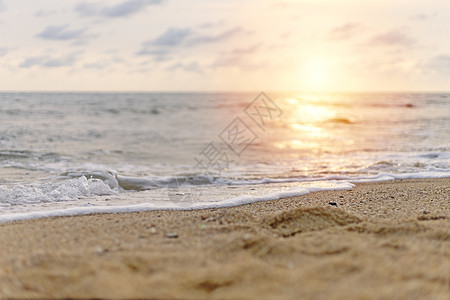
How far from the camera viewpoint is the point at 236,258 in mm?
2279

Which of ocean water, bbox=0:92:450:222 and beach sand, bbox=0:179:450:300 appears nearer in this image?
beach sand, bbox=0:179:450:300

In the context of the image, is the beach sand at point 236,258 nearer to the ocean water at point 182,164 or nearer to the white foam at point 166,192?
the white foam at point 166,192

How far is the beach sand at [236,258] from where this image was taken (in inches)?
73.4

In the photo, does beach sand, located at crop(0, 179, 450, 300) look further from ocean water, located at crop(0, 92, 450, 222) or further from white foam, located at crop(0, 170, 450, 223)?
ocean water, located at crop(0, 92, 450, 222)

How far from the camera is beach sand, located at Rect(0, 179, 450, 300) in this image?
73.4 inches

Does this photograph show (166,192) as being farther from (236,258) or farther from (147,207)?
(236,258)

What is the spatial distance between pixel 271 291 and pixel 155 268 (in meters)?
0.68

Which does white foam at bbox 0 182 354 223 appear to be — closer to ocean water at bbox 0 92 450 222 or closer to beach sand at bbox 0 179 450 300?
ocean water at bbox 0 92 450 222

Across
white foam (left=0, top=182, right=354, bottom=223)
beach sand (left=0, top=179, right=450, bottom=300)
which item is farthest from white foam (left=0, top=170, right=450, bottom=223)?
beach sand (left=0, top=179, right=450, bottom=300)

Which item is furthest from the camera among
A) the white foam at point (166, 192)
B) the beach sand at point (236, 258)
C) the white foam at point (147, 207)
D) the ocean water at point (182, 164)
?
the ocean water at point (182, 164)

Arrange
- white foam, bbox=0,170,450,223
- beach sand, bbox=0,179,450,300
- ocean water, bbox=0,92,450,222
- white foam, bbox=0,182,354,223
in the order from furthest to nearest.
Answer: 1. ocean water, bbox=0,92,450,222
2. white foam, bbox=0,170,450,223
3. white foam, bbox=0,182,354,223
4. beach sand, bbox=0,179,450,300

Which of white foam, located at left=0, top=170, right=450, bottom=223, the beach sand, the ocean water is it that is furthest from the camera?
the ocean water

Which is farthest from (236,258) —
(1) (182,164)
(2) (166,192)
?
(1) (182,164)

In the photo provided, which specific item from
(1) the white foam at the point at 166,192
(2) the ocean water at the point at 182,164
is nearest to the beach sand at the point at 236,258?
(1) the white foam at the point at 166,192
